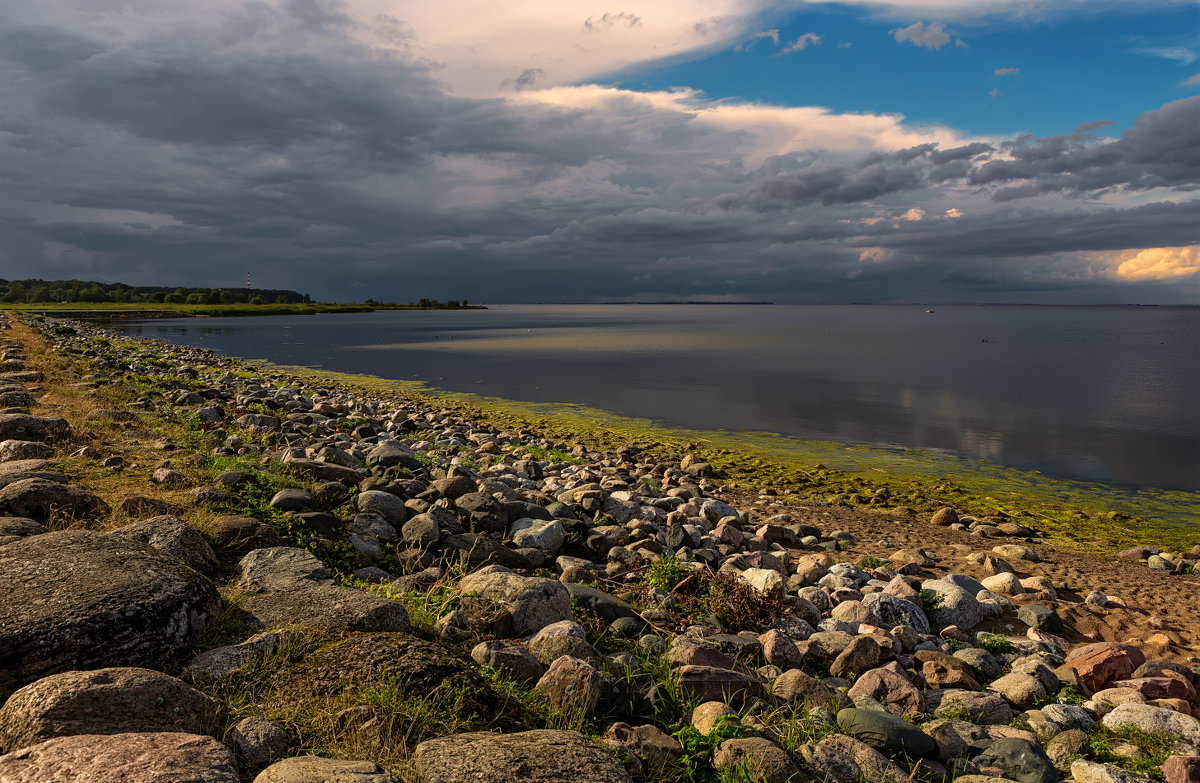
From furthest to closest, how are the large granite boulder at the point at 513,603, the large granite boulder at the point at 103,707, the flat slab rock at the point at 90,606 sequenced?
the large granite boulder at the point at 513,603 → the flat slab rock at the point at 90,606 → the large granite boulder at the point at 103,707

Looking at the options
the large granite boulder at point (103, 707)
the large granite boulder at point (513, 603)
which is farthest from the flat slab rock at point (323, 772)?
the large granite boulder at point (513, 603)

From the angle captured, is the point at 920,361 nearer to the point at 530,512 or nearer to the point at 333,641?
the point at 530,512

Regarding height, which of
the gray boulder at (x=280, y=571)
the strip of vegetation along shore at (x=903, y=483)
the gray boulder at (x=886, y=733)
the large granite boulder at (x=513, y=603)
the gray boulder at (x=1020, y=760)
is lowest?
the strip of vegetation along shore at (x=903, y=483)

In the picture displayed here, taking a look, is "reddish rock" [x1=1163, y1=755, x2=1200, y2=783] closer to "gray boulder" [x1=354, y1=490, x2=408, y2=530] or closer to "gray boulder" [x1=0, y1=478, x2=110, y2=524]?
"gray boulder" [x1=354, y1=490, x2=408, y2=530]

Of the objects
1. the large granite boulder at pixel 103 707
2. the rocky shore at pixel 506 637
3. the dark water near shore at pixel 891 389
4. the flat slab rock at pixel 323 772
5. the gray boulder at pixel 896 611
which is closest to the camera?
the flat slab rock at pixel 323 772

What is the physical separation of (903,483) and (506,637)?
57.8 ft

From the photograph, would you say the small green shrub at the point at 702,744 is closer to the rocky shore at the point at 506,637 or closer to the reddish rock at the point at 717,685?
the rocky shore at the point at 506,637

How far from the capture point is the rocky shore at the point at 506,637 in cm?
399

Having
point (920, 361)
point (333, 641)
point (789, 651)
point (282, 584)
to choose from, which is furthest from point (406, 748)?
point (920, 361)

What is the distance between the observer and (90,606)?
4566 mm

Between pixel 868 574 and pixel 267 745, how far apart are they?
→ 9.68m

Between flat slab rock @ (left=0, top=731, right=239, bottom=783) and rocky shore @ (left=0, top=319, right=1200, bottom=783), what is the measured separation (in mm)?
17

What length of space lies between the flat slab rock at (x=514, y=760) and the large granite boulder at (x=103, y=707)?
59.2 inches

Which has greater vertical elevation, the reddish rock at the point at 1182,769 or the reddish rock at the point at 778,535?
the reddish rock at the point at 1182,769
